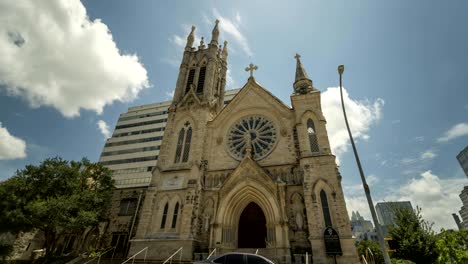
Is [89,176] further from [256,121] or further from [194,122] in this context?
[256,121]

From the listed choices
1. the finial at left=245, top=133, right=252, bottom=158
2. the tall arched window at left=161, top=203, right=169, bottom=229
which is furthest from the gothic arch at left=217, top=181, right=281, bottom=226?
the tall arched window at left=161, top=203, right=169, bottom=229

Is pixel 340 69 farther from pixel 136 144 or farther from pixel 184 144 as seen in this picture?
pixel 136 144

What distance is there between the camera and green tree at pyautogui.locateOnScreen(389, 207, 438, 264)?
1257cm

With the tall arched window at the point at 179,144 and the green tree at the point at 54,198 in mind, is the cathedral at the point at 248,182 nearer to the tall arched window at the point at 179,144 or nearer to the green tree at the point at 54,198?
the tall arched window at the point at 179,144

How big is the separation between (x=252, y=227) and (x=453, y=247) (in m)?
11.0

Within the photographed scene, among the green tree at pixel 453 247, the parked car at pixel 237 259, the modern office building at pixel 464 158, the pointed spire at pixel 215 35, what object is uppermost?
the modern office building at pixel 464 158

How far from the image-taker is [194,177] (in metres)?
17.5

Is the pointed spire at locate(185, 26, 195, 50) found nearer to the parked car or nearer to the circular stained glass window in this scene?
the circular stained glass window

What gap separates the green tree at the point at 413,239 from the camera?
41.2 feet

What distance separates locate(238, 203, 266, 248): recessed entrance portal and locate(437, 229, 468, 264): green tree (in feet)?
31.3

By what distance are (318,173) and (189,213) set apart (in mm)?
9473

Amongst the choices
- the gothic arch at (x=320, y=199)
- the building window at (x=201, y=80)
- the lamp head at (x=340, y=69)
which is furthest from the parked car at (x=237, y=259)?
the building window at (x=201, y=80)

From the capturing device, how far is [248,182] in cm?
1565

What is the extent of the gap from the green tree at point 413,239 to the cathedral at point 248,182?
3.62 meters
